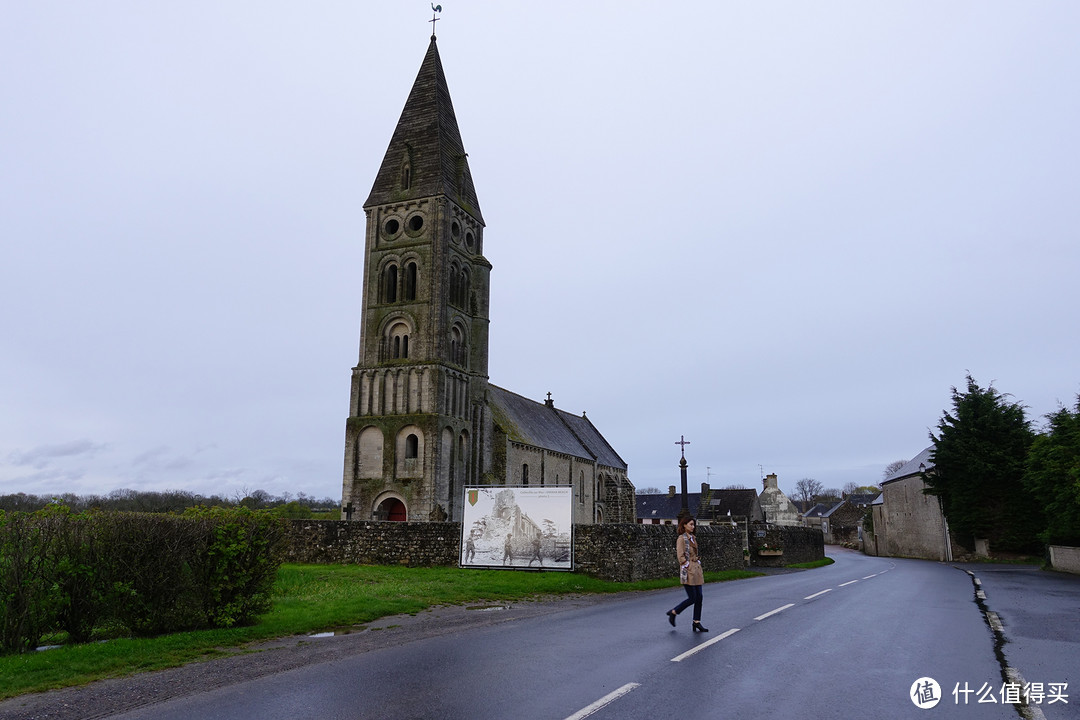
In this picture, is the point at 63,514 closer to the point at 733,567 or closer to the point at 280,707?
the point at 280,707

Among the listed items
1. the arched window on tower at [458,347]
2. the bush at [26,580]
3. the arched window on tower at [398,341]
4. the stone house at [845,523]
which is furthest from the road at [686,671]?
the stone house at [845,523]

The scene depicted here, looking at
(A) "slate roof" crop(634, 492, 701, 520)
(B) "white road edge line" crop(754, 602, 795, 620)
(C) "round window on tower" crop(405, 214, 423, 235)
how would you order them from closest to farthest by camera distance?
(B) "white road edge line" crop(754, 602, 795, 620)
(C) "round window on tower" crop(405, 214, 423, 235)
(A) "slate roof" crop(634, 492, 701, 520)

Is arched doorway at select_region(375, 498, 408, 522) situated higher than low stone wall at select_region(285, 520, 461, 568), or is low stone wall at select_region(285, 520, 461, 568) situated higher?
arched doorway at select_region(375, 498, 408, 522)

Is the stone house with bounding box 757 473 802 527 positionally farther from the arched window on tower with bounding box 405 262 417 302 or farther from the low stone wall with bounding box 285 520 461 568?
the low stone wall with bounding box 285 520 461 568

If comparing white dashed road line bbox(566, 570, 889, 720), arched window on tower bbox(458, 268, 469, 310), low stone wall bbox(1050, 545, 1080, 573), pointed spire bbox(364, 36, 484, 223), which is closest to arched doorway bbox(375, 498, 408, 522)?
arched window on tower bbox(458, 268, 469, 310)

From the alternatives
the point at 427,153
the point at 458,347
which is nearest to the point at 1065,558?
the point at 458,347

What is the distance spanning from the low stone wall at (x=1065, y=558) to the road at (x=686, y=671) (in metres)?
19.3

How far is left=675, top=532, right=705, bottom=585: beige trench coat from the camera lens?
35.9ft

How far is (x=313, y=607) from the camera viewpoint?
14023 millimetres

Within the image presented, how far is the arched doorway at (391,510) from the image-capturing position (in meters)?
38.7

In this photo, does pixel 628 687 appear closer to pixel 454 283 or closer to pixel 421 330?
pixel 421 330

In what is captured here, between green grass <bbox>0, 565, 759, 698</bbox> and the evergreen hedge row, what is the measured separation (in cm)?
50

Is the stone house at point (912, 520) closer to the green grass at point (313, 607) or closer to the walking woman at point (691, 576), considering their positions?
the green grass at point (313, 607)

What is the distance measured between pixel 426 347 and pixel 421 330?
1226 mm
